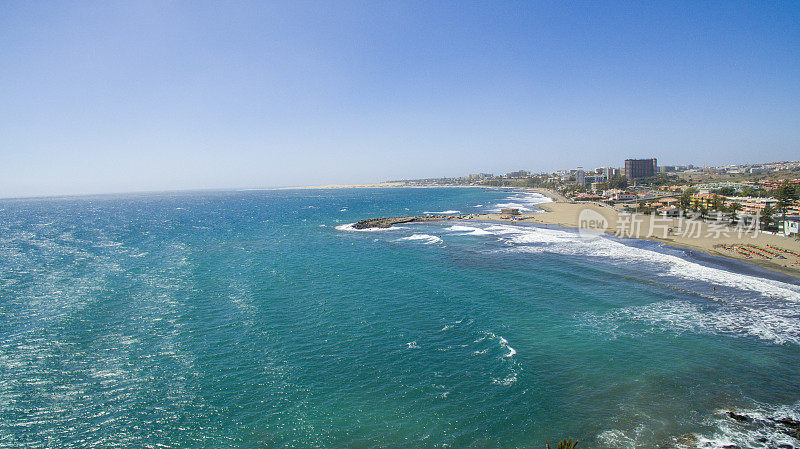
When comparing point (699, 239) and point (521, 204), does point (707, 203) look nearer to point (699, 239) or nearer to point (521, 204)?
point (699, 239)

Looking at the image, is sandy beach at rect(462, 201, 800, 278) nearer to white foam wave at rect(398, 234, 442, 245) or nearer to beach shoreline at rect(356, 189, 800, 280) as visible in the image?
beach shoreline at rect(356, 189, 800, 280)

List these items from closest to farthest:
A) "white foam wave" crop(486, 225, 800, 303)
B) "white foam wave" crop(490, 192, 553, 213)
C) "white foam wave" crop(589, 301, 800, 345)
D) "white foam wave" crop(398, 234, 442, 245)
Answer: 1. "white foam wave" crop(589, 301, 800, 345)
2. "white foam wave" crop(486, 225, 800, 303)
3. "white foam wave" crop(398, 234, 442, 245)
4. "white foam wave" crop(490, 192, 553, 213)

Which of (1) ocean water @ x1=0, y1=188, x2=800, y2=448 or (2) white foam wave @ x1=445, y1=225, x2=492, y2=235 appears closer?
(1) ocean water @ x1=0, y1=188, x2=800, y2=448

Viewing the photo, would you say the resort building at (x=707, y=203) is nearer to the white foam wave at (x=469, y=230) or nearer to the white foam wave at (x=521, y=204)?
the white foam wave at (x=521, y=204)

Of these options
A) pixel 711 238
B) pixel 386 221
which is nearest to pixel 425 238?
pixel 386 221

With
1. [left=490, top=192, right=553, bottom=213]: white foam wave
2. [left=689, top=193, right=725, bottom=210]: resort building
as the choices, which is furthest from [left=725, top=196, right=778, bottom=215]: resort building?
→ [left=490, top=192, right=553, bottom=213]: white foam wave

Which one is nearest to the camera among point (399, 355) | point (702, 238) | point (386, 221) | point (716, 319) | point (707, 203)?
point (399, 355)

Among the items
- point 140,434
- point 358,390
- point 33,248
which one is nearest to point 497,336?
point 358,390

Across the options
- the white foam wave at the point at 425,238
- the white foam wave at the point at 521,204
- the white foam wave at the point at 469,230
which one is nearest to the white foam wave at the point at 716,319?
the white foam wave at the point at 425,238

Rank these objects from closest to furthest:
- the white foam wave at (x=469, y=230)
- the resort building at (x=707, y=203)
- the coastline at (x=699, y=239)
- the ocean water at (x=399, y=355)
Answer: the ocean water at (x=399, y=355) < the coastline at (x=699, y=239) < the white foam wave at (x=469, y=230) < the resort building at (x=707, y=203)
